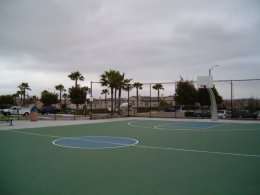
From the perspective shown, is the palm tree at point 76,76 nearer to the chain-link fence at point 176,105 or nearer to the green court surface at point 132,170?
the chain-link fence at point 176,105

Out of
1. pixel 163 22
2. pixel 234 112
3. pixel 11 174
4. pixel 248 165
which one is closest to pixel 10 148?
pixel 11 174

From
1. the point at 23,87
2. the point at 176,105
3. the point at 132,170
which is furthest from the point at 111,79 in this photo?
the point at 23,87

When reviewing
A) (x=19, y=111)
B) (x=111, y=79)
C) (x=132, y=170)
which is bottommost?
(x=132, y=170)

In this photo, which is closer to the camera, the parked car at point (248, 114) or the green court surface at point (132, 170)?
the green court surface at point (132, 170)

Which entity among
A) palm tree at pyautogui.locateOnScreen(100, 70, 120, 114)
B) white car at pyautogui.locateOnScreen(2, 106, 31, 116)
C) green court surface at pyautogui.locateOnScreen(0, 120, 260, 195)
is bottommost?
green court surface at pyautogui.locateOnScreen(0, 120, 260, 195)

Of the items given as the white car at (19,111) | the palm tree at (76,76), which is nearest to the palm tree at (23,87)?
the palm tree at (76,76)

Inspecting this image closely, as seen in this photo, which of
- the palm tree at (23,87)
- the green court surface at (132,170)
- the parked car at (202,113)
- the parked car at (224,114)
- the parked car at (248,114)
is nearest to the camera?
the green court surface at (132,170)

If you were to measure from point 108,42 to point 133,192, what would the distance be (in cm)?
1520

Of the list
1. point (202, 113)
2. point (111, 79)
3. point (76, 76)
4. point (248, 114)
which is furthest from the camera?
point (76, 76)

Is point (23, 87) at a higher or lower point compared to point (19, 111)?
higher

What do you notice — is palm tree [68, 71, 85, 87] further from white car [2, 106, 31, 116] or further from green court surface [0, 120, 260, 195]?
green court surface [0, 120, 260, 195]

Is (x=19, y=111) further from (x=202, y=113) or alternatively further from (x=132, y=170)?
(x=132, y=170)

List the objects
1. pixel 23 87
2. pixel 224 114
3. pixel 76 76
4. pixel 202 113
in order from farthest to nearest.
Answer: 1. pixel 23 87
2. pixel 76 76
3. pixel 202 113
4. pixel 224 114

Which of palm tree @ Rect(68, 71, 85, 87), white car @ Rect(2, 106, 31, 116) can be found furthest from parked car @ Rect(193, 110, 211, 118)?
palm tree @ Rect(68, 71, 85, 87)
